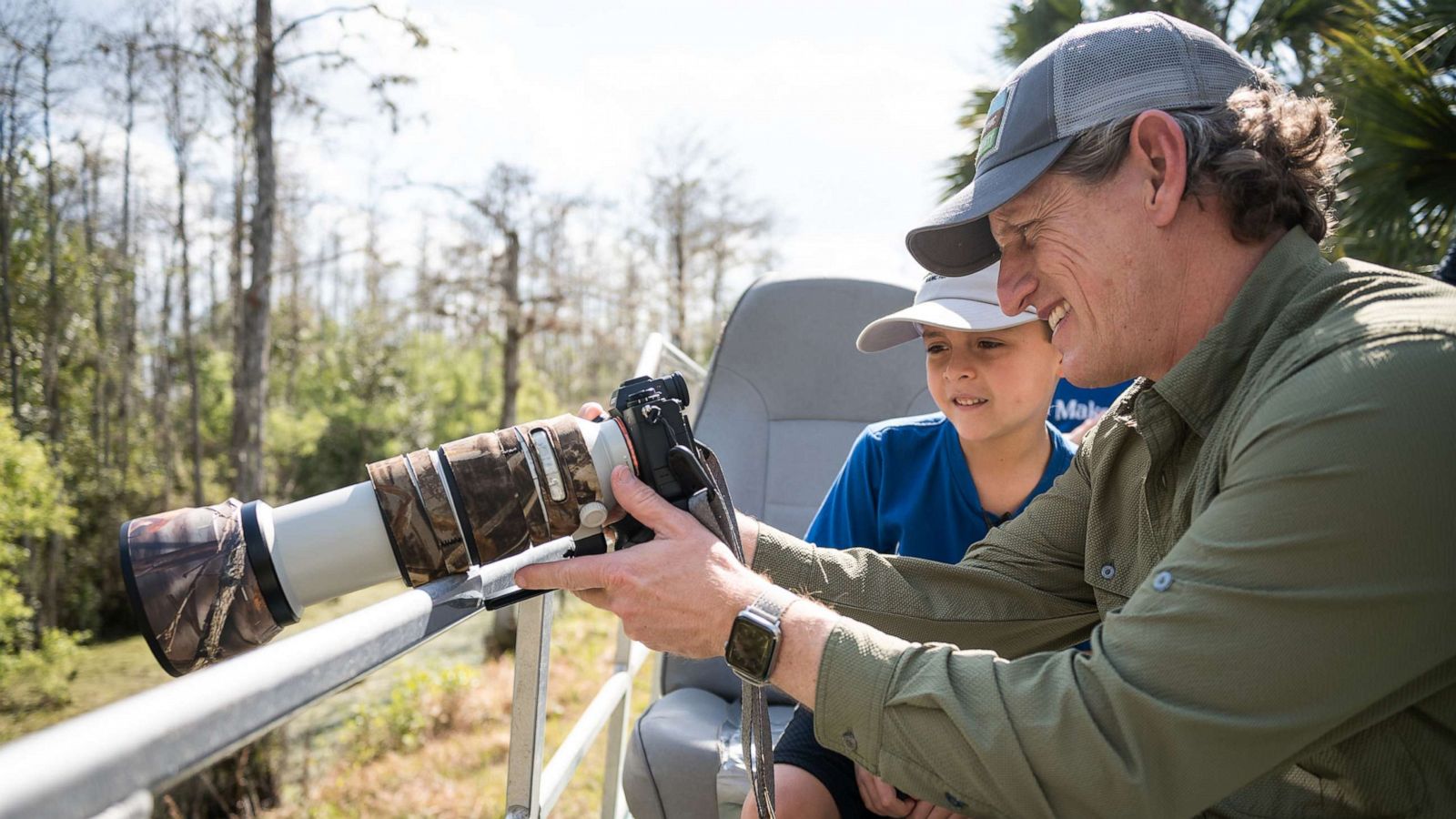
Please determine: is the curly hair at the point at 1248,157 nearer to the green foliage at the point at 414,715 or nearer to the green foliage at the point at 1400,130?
the green foliage at the point at 1400,130

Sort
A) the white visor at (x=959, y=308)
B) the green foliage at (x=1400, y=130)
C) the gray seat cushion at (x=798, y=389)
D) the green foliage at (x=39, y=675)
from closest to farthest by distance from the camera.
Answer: the white visor at (x=959, y=308) < the gray seat cushion at (x=798, y=389) < the green foliage at (x=1400, y=130) < the green foliage at (x=39, y=675)

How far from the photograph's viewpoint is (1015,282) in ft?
4.85

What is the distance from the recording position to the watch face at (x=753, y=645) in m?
1.12

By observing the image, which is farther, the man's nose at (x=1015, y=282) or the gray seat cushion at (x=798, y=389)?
the gray seat cushion at (x=798, y=389)

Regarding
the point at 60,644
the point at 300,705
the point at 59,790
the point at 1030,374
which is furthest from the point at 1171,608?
the point at 60,644

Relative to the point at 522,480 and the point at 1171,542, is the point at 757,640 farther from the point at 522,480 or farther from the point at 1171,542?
the point at 1171,542

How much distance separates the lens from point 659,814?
2244mm

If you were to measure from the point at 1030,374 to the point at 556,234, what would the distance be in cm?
2425

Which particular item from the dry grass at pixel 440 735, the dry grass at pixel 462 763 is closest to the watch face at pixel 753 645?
the dry grass at pixel 440 735

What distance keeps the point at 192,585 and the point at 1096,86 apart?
1.31m

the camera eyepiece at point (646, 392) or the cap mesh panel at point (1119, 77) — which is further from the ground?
the cap mesh panel at point (1119, 77)

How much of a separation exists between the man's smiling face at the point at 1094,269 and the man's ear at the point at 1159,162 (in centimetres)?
2

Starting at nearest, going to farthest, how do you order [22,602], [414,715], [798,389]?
[798,389]
[414,715]
[22,602]

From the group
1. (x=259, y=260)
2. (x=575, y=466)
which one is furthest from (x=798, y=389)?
(x=259, y=260)
